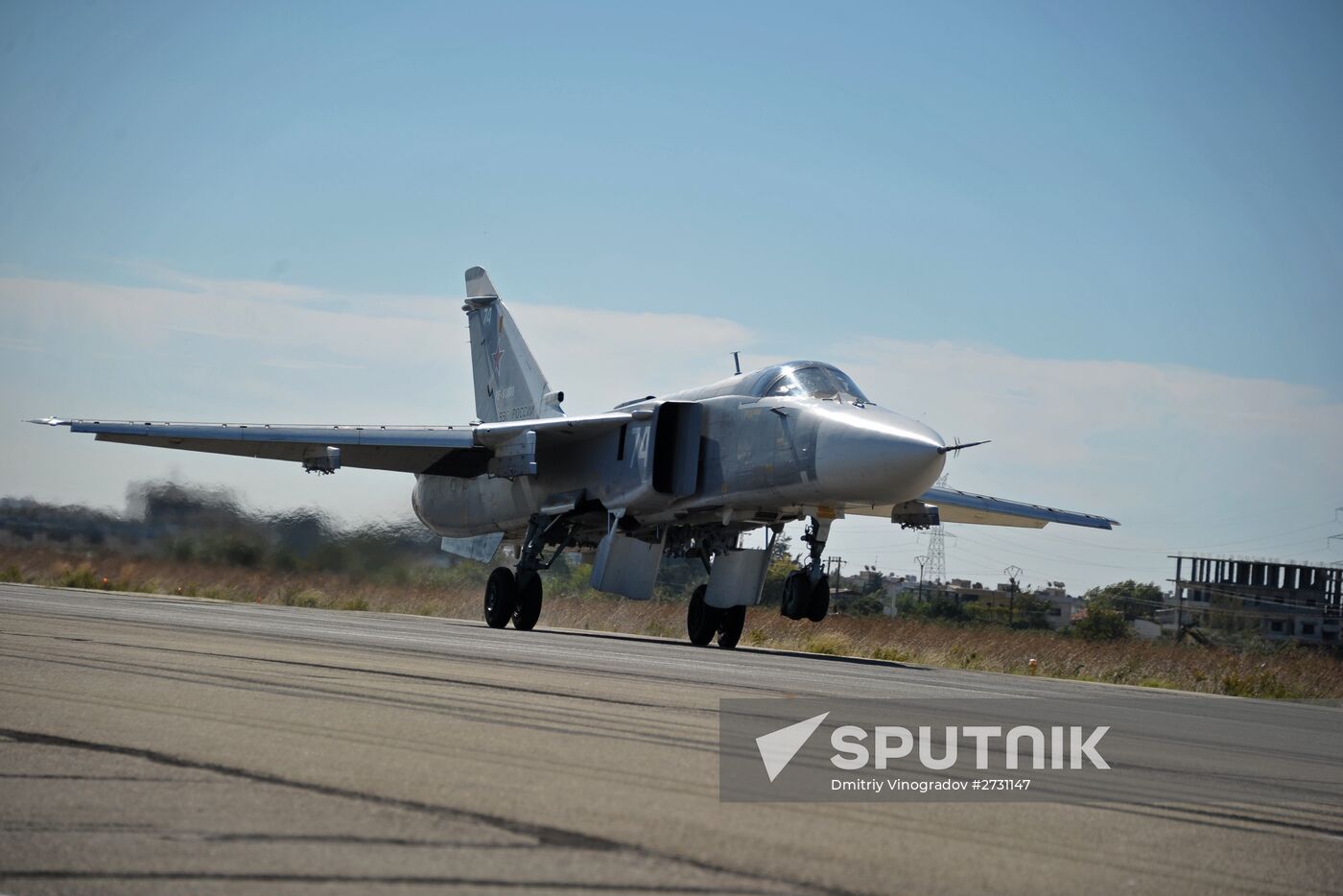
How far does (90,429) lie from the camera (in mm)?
20297

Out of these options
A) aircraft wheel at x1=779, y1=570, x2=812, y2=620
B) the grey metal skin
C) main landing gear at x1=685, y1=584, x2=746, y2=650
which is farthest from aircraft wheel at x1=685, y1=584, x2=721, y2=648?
aircraft wheel at x1=779, y1=570, x2=812, y2=620

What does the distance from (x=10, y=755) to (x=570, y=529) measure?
630 inches

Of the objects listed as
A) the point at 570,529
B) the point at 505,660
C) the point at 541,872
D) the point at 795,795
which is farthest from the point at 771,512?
the point at 541,872

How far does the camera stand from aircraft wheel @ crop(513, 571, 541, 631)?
2064 cm

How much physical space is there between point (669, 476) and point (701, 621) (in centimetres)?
219

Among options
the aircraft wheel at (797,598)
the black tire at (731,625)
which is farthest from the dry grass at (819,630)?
the aircraft wheel at (797,598)

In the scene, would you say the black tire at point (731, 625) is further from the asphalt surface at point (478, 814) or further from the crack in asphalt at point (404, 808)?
the crack in asphalt at point (404, 808)

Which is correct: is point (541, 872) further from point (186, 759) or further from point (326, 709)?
point (326, 709)

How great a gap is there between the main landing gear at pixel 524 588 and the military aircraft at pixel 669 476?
0.03 meters

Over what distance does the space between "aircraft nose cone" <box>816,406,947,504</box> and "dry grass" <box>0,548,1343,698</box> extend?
152 inches

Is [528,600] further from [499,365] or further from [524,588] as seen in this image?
[499,365]

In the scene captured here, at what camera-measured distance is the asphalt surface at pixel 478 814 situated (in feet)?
12.8

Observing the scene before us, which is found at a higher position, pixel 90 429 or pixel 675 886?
pixel 90 429

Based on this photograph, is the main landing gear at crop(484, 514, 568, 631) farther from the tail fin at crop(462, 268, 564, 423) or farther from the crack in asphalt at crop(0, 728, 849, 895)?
the crack in asphalt at crop(0, 728, 849, 895)
